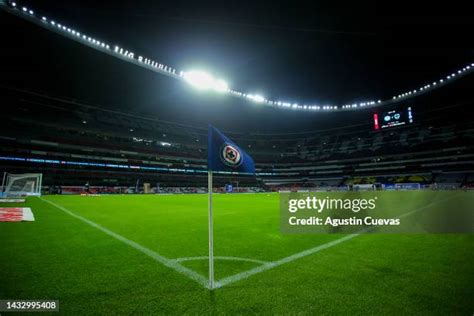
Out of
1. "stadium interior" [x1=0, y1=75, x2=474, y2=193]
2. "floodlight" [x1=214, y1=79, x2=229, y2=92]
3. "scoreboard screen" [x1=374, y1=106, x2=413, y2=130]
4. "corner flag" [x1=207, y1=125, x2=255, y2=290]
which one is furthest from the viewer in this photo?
"stadium interior" [x1=0, y1=75, x2=474, y2=193]

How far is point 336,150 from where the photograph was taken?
84.2 metres

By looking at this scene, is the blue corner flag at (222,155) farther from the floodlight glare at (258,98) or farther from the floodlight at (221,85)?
the floodlight glare at (258,98)

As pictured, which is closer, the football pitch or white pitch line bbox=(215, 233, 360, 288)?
the football pitch

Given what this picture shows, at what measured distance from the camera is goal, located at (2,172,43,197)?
23312 millimetres

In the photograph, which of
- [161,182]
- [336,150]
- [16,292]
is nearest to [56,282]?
[16,292]

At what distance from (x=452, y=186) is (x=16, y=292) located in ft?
180

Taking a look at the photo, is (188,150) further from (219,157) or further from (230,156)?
(219,157)

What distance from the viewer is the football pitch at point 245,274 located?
2621mm

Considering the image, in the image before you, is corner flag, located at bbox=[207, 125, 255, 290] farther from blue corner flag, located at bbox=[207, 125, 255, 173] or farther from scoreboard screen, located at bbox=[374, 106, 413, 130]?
scoreboard screen, located at bbox=[374, 106, 413, 130]

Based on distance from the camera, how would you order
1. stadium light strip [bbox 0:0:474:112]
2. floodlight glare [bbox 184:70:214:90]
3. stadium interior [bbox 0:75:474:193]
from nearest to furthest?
stadium light strip [bbox 0:0:474:112], floodlight glare [bbox 184:70:214:90], stadium interior [bbox 0:75:474:193]

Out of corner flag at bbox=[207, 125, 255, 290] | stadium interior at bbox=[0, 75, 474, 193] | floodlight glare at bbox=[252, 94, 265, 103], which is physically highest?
floodlight glare at bbox=[252, 94, 265, 103]

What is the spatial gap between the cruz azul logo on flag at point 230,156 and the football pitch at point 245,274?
61.9 inches

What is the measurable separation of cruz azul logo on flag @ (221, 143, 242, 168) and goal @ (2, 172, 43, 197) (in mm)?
27401

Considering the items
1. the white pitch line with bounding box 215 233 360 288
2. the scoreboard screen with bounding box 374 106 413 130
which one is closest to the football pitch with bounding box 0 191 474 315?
the white pitch line with bounding box 215 233 360 288
